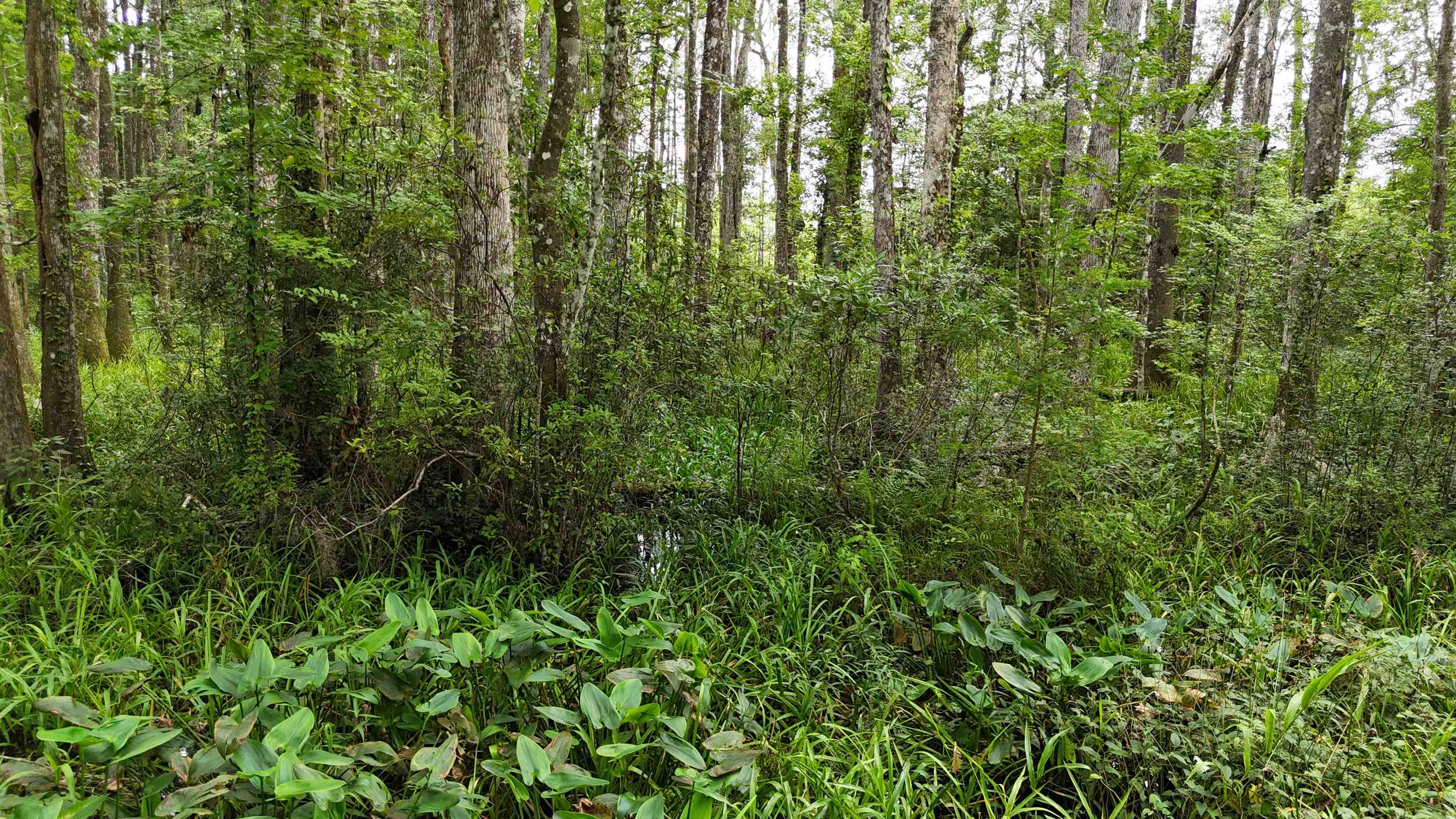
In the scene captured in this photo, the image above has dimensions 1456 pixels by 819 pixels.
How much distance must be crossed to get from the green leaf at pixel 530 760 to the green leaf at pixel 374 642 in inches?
25.8

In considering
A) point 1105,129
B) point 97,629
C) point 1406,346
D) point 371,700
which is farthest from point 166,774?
point 1105,129

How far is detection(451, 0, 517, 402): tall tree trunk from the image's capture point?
482 centimetres

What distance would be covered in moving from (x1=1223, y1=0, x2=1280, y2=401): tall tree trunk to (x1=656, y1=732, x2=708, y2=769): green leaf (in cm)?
512

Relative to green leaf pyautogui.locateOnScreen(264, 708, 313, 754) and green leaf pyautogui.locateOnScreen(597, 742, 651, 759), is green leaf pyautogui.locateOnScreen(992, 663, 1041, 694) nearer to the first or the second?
green leaf pyautogui.locateOnScreen(597, 742, 651, 759)

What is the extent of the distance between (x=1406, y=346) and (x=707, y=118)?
9.61 m

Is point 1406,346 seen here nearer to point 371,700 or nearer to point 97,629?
→ point 371,700

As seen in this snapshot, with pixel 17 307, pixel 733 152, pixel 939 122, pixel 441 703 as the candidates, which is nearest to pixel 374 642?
pixel 441 703

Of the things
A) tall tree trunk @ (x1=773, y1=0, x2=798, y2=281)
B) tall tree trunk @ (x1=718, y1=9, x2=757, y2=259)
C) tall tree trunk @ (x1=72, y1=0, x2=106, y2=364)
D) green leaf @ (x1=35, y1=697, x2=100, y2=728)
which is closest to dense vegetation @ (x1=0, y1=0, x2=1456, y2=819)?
green leaf @ (x1=35, y1=697, x2=100, y2=728)

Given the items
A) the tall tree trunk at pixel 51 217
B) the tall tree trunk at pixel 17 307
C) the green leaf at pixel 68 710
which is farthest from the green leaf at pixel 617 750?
the tall tree trunk at pixel 17 307

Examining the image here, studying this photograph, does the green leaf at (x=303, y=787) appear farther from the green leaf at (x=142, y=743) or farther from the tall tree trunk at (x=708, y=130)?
the tall tree trunk at (x=708, y=130)

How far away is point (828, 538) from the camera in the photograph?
527 centimetres

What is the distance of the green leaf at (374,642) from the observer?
267cm

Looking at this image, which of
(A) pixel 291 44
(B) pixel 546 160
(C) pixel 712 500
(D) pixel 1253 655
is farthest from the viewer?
(C) pixel 712 500

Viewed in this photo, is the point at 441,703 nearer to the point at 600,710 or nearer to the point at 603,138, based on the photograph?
the point at 600,710
